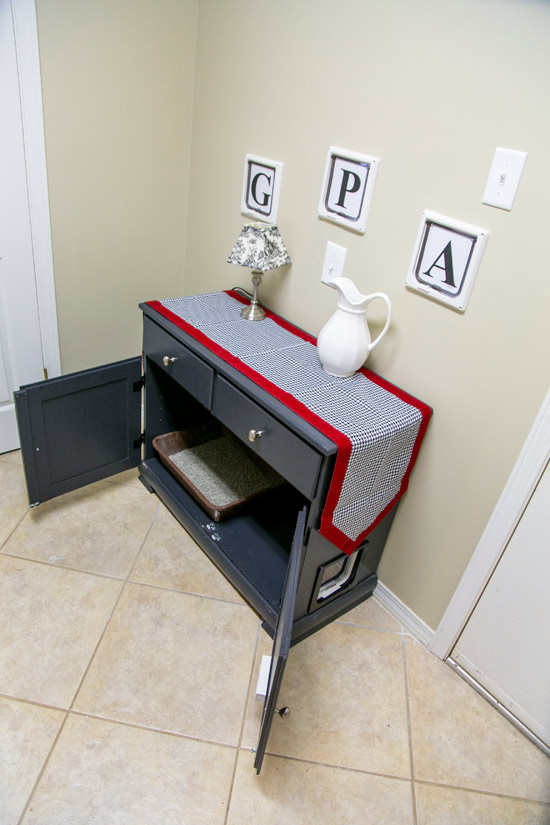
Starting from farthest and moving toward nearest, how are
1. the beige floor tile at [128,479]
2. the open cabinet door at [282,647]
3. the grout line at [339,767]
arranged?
the beige floor tile at [128,479] < the grout line at [339,767] < the open cabinet door at [282,647]

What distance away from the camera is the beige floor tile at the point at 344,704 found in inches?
54.2

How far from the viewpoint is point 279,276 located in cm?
183

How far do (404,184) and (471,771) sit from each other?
1.51 meters

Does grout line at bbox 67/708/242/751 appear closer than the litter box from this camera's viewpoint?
Yes

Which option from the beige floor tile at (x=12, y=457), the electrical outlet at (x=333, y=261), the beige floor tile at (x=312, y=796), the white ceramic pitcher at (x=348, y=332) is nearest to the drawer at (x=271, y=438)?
the white ceramic pitcher at (x=348, y=332)

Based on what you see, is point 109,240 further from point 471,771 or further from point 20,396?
point 471,771

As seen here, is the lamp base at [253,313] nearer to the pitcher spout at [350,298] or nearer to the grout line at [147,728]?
the pitcher spout at [350,298]

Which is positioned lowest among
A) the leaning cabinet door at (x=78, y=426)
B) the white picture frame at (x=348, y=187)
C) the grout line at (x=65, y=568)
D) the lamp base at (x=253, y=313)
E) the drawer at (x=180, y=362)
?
the grout line at (x=65, y=568)

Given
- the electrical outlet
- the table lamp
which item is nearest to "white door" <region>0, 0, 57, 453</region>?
the table lamp

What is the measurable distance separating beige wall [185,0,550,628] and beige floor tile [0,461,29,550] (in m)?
1.17

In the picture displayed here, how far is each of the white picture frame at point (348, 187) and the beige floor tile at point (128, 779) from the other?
1.44 m

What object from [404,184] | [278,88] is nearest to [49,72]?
[278,88]

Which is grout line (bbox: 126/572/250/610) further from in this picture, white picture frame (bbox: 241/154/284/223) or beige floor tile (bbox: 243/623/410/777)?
white picture frame (bbox: 241/154/284/223)

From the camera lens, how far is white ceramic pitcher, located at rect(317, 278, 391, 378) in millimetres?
1421
